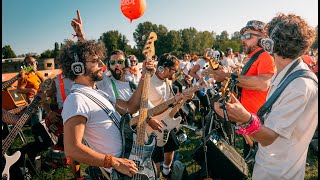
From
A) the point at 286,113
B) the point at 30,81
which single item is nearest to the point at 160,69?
the point at 286,113

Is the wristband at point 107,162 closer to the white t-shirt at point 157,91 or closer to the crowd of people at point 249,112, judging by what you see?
the crowd of people at point 249,112

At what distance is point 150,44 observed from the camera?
3.67 meters

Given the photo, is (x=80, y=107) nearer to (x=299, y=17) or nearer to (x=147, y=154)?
(x=147, y=154)

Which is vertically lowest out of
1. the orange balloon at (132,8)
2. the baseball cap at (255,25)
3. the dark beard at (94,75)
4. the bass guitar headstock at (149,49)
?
the dark beard at (94,75)

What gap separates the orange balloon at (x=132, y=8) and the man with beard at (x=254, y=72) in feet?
8.27

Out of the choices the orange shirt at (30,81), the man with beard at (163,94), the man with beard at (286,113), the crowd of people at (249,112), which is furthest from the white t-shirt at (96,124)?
the orange shirt at (30,81)

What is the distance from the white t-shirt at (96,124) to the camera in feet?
7.07

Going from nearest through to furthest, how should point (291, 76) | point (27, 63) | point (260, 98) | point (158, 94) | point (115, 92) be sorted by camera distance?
point (291, 76), point (260, 98), point (115, 92), point (158, 94), point (27, 63)

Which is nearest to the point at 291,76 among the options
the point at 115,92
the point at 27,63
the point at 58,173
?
the point at 115,92

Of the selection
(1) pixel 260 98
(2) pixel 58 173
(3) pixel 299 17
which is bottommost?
(2) pixel 58 173

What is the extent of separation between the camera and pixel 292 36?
6.60ft

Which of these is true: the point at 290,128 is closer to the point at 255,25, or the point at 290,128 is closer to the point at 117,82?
the point at 255,25

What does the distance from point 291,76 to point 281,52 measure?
0.27 meters

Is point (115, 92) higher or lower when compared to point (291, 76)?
lower
